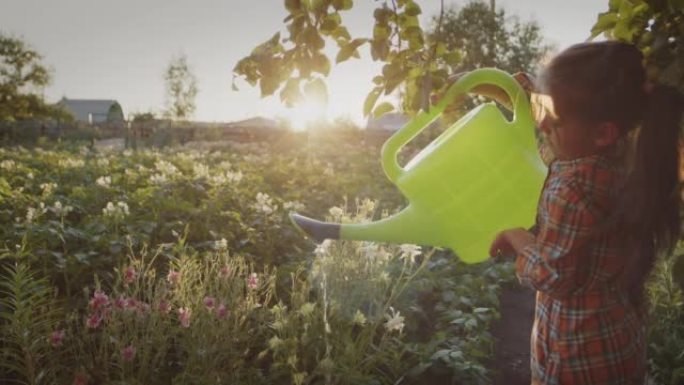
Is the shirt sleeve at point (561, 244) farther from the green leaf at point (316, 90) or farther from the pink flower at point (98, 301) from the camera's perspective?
the pink flower at point (98, 301)

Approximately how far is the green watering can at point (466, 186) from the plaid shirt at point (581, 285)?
6 centimetres

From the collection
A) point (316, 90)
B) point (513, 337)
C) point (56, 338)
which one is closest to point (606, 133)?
point (316, 90)

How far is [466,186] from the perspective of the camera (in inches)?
47.1

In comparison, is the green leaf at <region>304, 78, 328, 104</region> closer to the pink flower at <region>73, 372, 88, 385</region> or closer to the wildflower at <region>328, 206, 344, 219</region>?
the pink flower at <region>73, 372, 88, 385</region>

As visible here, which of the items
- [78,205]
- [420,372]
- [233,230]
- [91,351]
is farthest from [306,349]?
[78,205]

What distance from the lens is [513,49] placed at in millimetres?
16875

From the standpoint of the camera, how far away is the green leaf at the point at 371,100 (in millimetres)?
1348

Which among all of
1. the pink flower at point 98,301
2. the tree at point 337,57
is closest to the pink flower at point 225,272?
the pink flower at point 98,301

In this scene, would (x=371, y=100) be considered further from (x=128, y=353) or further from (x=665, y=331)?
(x=665, y=331)

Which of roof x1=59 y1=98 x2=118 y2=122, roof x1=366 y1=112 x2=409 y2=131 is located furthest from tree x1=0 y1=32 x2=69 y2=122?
roof x1=59 y1=98 x2=118 y2=122

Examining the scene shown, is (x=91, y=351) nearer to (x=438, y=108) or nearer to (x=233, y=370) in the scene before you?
(x=233, y=370)

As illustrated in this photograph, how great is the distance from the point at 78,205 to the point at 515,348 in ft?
9.07

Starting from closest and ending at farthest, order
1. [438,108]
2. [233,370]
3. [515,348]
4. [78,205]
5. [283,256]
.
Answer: [438,108]
[233,370]
[515,348]
[283,256]
[78,205]

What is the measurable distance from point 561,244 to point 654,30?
591mm
